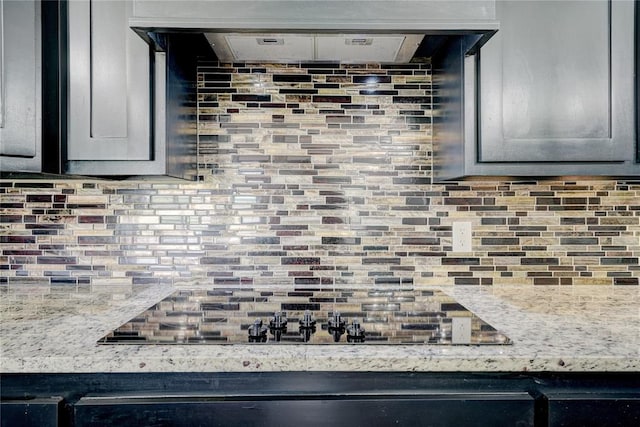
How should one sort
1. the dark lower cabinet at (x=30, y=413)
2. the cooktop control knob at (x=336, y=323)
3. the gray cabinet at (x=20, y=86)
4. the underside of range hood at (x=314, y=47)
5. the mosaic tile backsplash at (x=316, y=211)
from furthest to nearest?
the mosaic tile backsplash at (x=316, y=211) → the underside of range hood at (x=314, y=47) → the gray cabinet at (x=20, y=86) → the cooktop control knob at (x=336, y=323) → the dark lower cabinet at (x=30, y=413)

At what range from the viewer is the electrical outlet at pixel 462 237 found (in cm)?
156

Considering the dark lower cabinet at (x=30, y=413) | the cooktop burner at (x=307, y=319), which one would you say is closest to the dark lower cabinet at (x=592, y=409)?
the cooktop burner at (x=307, y=319)

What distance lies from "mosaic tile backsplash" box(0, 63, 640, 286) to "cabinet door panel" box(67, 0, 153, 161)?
0.34 meters

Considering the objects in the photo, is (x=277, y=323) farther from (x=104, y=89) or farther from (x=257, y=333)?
(x=104, y=89)

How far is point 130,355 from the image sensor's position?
0.89 m

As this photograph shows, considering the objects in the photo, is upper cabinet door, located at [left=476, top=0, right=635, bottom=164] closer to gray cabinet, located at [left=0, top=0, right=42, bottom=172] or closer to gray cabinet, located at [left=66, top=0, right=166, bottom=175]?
gray cabinet, located at [left=66, top=0, right=166, bottom=175]

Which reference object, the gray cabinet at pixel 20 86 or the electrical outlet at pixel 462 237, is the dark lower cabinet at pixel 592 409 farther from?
the gray cabinet at pixel 20 86

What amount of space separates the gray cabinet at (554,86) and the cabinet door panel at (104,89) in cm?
95

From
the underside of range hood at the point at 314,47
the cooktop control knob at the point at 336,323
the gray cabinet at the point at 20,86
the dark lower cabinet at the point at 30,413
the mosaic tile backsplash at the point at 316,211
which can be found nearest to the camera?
the dark lower cabinet at the point at 30,413

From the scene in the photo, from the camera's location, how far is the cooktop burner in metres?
0.98

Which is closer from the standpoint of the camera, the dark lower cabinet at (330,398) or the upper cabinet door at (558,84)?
the dark lower cabinet at (330,398)

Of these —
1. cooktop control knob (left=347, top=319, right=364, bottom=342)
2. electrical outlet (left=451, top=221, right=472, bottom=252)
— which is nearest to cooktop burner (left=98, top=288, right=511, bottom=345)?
cooktop control knob (left=347, top=319, right=364, bottom=342)

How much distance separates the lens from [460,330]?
1.04 m

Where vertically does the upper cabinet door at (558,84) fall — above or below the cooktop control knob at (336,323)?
above
